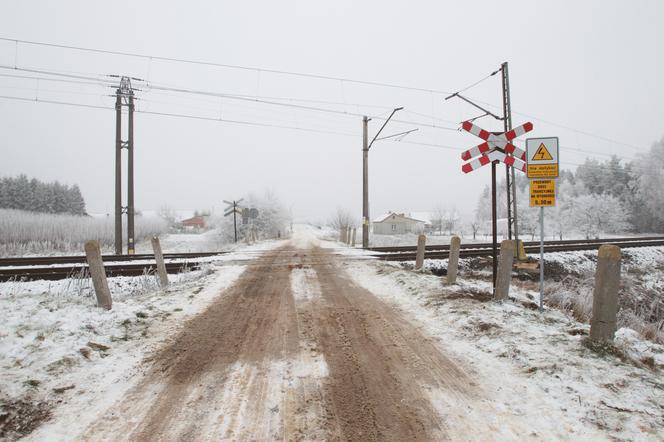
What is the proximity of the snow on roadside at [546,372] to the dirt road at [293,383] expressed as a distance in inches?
14.0

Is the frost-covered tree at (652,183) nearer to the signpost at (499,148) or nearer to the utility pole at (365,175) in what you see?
the utility pole at (365,175)

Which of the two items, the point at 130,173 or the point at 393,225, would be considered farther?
the point at 393,225

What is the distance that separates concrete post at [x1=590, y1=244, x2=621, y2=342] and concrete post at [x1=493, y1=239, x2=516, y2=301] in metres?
1.64

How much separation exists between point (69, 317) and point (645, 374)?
21.7 feet

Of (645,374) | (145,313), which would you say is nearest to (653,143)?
(645,374)

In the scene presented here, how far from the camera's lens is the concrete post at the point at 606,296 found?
353cm

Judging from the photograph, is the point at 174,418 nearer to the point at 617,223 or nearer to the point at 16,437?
the point at 16,437

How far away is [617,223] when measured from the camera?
140 ft

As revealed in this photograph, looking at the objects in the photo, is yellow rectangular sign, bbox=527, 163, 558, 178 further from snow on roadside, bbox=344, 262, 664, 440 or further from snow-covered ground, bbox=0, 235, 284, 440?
snow-covered ground, bbox=0, 235, 284, 440

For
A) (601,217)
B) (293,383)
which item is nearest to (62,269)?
(293,383)

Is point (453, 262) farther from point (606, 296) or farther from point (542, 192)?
point (606, 296)

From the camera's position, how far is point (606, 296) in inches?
142

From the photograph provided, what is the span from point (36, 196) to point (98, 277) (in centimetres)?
7509

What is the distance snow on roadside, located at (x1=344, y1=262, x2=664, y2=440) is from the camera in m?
2.31
